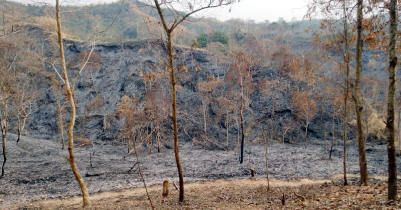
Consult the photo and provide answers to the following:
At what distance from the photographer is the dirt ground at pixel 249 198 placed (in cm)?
754

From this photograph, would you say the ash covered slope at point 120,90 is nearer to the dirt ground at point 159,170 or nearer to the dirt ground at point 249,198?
the dirt ground at point 159,170

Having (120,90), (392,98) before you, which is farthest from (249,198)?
(120,90)

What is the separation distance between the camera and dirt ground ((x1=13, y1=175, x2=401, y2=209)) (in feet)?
24.7

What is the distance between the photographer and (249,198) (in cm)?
1086

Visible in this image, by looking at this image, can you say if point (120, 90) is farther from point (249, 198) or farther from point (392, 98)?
point (392, 98)

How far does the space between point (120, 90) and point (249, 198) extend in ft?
98.8

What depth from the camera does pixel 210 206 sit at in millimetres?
9078

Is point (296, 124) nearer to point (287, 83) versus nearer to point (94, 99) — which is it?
point (287, 83)

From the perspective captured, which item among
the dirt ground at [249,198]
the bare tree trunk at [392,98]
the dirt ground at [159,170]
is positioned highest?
the bare tree trunk at [392,98]

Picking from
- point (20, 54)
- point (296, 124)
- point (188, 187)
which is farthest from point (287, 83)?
point (20, 54)

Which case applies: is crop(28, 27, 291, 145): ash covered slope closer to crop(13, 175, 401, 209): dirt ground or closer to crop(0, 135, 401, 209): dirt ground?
crop(0, 135, 401, 209): dirt ground

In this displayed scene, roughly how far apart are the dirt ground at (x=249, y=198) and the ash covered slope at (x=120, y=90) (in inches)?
659

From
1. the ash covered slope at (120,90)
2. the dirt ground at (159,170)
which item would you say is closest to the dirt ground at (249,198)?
the dirt ground at (159,170)

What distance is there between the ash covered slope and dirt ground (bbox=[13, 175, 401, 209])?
1673 cm
